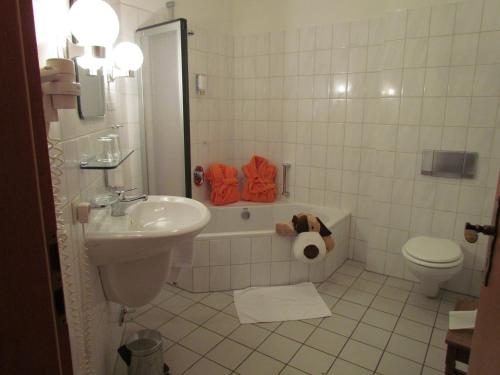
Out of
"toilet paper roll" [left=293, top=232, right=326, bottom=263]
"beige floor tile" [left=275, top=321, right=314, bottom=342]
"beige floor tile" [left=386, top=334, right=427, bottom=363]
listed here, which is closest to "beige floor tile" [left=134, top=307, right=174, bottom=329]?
"beige floor tile" [left=275, top=321, right=314, bottom=342]

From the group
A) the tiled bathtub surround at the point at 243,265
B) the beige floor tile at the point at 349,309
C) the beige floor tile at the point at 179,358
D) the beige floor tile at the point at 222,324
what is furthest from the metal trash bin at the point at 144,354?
the beige floor tile at the point at 349,309

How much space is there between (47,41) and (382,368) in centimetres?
207

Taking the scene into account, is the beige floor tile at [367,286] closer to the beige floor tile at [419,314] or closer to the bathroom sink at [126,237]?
the beige floor tile at [419,314]

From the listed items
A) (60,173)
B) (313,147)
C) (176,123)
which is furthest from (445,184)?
(60,173)

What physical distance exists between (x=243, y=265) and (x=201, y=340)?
2.20 feet

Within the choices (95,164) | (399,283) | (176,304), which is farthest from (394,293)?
(95,164)

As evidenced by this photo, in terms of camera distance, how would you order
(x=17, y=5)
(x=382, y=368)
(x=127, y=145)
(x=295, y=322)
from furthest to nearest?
(x=127, y=145) → (x=295, y=322) → (x=382, y=368) → (x=17, y=5)

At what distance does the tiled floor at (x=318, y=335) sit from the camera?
1.91 meters

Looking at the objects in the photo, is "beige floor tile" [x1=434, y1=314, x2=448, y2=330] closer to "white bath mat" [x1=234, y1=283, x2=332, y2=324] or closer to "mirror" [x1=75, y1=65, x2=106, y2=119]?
"white bath mat" [x1=234, y1=283, x2=332, y2=324]

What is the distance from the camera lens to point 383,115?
9.09 feet

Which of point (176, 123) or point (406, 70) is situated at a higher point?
point (406, 70)

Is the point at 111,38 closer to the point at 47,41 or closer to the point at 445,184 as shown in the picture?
the point at 47,41

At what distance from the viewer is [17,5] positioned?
0.53m

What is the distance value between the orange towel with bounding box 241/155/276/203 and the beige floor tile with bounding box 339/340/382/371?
1591 millimetres
